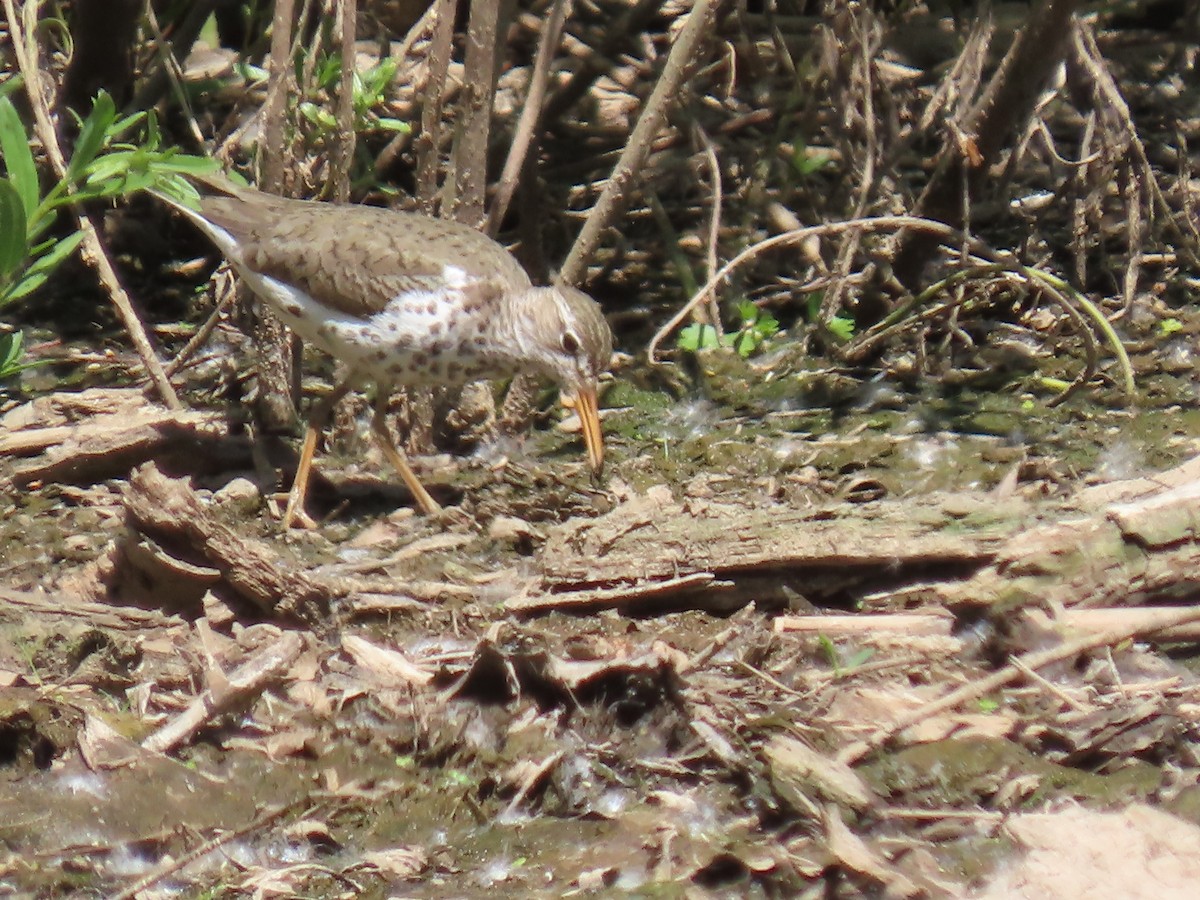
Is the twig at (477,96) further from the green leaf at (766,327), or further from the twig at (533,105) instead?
the green leaf at (766,327)

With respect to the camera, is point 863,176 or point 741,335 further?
point 741,335

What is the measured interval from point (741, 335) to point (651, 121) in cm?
135

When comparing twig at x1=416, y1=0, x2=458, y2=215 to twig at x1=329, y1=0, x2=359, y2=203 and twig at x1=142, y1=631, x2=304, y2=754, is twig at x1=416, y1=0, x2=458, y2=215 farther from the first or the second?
twig at x1=142, y1=631, x2=304, y2=754

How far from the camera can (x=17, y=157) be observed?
549 centimetres

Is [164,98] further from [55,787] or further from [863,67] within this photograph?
[55,787]

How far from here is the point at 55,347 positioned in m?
7.66

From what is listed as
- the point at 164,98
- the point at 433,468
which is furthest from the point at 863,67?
the point at 164,98

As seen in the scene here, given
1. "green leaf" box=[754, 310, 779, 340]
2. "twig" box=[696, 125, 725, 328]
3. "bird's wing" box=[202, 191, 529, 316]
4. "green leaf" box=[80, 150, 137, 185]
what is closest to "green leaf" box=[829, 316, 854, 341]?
"green leaf" box=[754, 310, 779, 340]

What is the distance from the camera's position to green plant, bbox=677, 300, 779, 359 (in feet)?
25.0

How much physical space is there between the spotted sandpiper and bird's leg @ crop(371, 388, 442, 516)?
1 centimetres

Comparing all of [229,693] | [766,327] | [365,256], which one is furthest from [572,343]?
[229,693]

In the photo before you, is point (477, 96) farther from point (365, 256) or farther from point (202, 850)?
point (202, 850)

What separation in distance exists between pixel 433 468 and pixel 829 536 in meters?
2.32

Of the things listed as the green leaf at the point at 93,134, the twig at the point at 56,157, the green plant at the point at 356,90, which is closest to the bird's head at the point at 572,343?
the green plant at the point at 356,90
